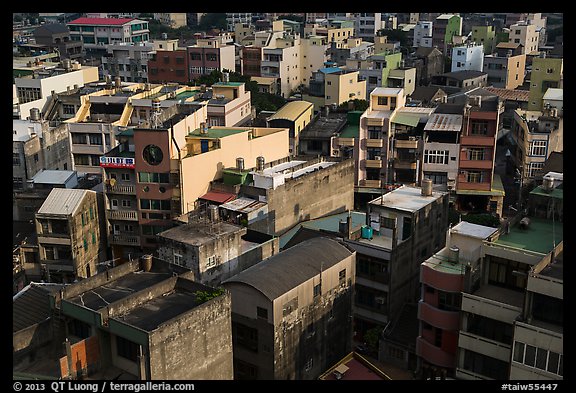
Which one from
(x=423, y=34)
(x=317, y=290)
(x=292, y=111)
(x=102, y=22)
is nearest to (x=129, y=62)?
(x=102, y=22)

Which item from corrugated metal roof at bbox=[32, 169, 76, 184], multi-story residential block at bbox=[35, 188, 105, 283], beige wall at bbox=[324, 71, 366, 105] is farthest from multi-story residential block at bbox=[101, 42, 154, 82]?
multi-story residential block at bbox=[35, 188, 105, 283]

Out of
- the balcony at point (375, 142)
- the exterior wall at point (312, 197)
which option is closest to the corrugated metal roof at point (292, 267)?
the exterior wall at point (312, 197)

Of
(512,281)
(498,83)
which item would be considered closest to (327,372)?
(512,281)

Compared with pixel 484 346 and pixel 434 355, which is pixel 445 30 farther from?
pixel 484 346

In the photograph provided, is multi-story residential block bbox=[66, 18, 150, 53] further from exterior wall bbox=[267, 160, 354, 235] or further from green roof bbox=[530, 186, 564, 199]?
green roof bbox=[530, 186, 564, 199]

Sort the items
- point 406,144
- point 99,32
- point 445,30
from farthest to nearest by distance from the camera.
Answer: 1. point 445,30
2. point 99,32
3. point 406,144
